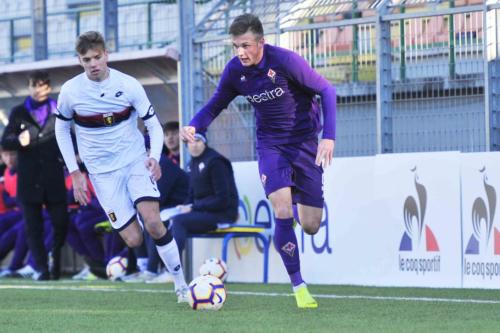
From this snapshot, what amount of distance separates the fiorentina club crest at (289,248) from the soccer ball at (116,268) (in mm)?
5057

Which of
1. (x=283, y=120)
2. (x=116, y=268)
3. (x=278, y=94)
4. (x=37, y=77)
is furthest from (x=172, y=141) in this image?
(x=278, y=94)

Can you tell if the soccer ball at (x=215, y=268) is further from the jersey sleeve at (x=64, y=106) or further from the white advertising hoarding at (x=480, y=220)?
the jersey sleeve at (x=64, y=106)

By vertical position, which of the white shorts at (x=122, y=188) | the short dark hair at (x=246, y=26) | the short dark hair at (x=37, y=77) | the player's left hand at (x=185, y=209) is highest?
the short dark hair at (x=246, y=26)

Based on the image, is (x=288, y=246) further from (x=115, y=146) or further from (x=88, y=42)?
(x=88, y=42)

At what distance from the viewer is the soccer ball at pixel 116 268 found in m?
13.6

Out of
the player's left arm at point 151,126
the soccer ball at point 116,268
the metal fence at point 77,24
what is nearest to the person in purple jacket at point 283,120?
the player's left arm at point 151,126

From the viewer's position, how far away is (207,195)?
13211mm

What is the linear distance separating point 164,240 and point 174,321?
1684mm

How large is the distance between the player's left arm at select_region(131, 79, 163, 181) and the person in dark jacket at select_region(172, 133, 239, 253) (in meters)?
3.40

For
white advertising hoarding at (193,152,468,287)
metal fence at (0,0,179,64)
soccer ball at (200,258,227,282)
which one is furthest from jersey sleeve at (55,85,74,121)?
metal fence at (0,0,179,64)

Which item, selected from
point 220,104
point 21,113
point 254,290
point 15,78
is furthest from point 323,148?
point 15,78

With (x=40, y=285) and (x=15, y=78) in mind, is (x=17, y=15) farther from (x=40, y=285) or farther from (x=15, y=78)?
(x=40, y=285)

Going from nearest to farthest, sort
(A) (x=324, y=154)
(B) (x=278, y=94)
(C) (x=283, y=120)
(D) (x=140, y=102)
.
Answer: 1. (A) (x=324, y=154)
2. (B) (x=278, y=94)
3. (C) (x=283, y=120)
4. (D) (x=140, y=102)

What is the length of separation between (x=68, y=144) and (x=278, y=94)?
74.3 inches
